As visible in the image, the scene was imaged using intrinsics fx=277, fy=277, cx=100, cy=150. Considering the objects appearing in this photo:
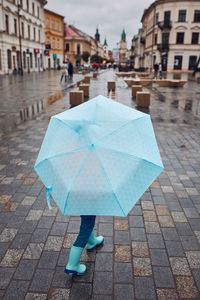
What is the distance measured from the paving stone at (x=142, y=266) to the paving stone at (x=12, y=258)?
122cm

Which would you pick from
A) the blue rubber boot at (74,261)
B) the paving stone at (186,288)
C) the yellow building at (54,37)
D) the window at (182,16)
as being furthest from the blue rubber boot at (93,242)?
the window at (182,16)

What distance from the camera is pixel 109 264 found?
2.87 m

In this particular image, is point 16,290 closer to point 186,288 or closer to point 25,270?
point 25,270

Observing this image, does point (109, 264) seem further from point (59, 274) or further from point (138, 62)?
point (138, 62)

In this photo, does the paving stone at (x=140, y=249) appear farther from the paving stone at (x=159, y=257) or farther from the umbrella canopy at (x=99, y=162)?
the umbrella canopy at (x=99, y=162)

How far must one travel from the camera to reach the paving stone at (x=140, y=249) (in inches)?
119

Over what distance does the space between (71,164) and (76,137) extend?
198 millimetres

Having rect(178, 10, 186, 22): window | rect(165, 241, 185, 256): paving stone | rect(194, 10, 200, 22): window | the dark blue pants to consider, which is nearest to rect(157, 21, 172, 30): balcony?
rect(178, 10, 186, 22): window

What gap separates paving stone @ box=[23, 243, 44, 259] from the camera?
2.97 metres

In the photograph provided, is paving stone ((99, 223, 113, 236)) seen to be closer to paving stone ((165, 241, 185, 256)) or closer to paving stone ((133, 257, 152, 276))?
paving stone ((133, 257, 152, 276))

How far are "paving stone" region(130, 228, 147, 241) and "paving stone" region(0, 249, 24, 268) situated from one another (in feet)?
4.26

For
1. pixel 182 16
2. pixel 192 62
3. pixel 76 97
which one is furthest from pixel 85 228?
pixel 182 16

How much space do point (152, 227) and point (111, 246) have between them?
647 mm

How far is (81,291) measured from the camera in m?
2.52
